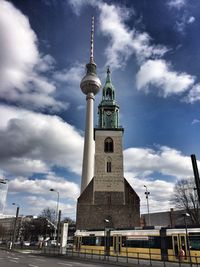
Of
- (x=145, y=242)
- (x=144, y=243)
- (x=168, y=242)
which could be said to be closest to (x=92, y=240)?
(x=144, y=243)

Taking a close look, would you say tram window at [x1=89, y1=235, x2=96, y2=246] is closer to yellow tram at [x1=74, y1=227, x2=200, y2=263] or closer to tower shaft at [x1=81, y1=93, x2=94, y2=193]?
yellow tram at [x1=74, y1=227, x2=200, y2=263]

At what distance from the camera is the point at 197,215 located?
4650 cm

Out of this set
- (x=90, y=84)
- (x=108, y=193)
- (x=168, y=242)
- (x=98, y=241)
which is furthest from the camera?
(x=90, y=84)

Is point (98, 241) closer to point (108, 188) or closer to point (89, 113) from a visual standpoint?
point (108, 188)

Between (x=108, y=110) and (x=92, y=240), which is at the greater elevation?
(x=108, y=110)

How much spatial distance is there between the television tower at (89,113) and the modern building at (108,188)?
1167 centimetres

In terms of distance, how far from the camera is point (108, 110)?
59000 millimetres

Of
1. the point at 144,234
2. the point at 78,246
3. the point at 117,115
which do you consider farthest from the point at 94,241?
the point at 117,115

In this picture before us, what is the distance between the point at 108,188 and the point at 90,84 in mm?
42999

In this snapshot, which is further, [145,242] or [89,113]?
[89,113]

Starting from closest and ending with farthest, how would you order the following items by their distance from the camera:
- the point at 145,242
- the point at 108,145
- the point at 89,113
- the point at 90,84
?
the point at 145,242 < the point at 108,145 < the point at 89,113 < the point at 90,84

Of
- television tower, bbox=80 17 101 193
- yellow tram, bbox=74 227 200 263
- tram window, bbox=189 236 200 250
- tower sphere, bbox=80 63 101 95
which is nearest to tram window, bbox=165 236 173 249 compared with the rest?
yellow tram, bbox=74 227 200 263

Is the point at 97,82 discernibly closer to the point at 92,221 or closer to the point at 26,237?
the point at 92,221

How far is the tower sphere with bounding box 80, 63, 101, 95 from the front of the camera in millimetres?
81419
